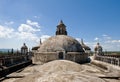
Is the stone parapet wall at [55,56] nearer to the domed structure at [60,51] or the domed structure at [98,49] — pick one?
the domed structure at [60,51]

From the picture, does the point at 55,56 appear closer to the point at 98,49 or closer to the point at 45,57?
the point at 45,57

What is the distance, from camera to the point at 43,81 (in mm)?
10109

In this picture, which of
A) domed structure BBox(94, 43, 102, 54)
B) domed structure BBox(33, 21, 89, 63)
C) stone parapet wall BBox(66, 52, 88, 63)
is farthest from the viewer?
domed structure BBox(94, 43, 102, 54)

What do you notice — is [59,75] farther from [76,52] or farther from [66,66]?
[76,52]

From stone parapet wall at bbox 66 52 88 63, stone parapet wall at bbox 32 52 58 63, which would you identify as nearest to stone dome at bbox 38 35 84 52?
stone parapet wall at bbox 32 52 58 63

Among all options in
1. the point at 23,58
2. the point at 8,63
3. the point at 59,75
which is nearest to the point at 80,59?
the point at 23,58

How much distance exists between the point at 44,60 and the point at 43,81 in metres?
23.9

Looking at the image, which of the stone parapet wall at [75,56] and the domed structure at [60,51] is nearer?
the stone parapet wall at [75,56]

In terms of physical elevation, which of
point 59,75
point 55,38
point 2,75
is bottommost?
point 2,75

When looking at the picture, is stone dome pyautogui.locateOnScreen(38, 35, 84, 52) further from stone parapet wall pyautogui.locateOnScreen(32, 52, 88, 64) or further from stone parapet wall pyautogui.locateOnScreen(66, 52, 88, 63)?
stone parapet wall pyautogui.locateOnScreen(66, 52, 88, 63)

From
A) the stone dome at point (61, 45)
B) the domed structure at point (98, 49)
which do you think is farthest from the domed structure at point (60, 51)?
the domed structure at point (98, 49)

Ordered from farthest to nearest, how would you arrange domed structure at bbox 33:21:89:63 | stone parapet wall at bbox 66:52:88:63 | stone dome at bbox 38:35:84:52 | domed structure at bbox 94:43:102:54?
domed structure at bbox 94:43:102:54 → stone dome at bbox 38:35:84:52 → domed structure at bbox 33:21:89:63 → stone parapet wall at bbox 66:52:88:63

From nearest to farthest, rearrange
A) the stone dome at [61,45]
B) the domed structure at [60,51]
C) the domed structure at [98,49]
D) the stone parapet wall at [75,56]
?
the stone parapet wall at [75,56], the domed structure at [60,51], the stone dome at [61,45], the domed structure at [98,49]

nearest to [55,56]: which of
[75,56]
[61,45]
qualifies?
[61,45]
